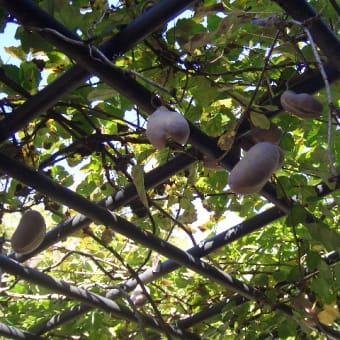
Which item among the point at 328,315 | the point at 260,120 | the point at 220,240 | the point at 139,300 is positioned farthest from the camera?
the point at 139,300

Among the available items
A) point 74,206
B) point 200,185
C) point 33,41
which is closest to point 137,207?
point 200,185

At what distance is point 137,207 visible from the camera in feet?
4.57

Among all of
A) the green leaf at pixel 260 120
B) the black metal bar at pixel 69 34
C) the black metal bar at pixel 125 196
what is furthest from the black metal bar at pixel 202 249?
the black metal bar at pixel 69 34

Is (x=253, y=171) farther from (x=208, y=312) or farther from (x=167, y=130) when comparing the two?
→ (x=208, y=312)

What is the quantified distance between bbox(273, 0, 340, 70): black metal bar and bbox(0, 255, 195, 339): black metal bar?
28.4 inches

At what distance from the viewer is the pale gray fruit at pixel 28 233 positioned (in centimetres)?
101

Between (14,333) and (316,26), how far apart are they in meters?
1.17

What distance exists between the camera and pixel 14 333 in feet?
4.93

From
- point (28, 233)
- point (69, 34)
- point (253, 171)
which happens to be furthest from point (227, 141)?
point (28, 233)

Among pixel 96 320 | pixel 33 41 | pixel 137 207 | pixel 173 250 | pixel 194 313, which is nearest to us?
pixel 33 41

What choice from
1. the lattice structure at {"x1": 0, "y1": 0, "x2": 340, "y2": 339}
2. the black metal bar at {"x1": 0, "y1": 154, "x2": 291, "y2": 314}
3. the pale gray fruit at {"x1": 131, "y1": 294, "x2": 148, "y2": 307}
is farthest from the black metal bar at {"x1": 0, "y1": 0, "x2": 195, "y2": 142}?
the pale gray fruit at {"x1": 131, "y1": 294, "x2": 148, "y2": 307}

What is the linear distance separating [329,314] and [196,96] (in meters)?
0.62

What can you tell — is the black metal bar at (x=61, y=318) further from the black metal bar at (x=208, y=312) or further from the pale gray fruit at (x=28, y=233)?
the pale gray fruit at (x=28, y=233)

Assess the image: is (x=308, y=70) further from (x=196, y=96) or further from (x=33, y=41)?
(x=33, y=41)
